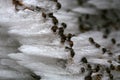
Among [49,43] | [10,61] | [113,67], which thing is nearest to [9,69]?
[10,61]

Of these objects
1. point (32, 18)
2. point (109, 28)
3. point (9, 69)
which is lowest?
point (9, 69)

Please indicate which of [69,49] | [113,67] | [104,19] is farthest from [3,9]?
[104,19]

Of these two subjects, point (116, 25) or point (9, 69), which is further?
point (116, 25)

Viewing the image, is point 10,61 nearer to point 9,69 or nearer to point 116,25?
point 9,69

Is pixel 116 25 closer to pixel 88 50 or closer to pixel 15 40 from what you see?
pixel 88 50

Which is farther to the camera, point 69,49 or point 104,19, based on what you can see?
point 104,19

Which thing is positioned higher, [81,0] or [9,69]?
[81,0]
